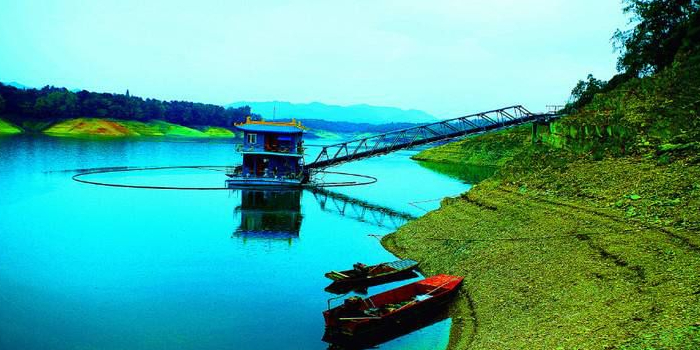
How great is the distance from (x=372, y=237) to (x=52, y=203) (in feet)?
100.0

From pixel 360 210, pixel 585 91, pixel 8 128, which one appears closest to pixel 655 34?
pixel 585 91

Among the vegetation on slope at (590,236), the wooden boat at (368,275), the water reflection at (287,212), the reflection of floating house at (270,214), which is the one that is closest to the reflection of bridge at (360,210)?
the water reflection at (287,212)

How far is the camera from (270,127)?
60812 millimetres

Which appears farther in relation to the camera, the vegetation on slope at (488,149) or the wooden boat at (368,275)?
the vegetation on slope at (488,149)

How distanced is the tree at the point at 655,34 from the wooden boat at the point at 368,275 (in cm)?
4599

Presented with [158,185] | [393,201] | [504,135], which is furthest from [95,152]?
[504,135]

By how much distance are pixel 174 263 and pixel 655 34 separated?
2347 inches

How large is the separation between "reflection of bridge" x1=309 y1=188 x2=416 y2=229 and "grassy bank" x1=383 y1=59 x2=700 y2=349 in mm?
6674

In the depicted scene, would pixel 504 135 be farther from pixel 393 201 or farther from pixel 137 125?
pixel 137 125

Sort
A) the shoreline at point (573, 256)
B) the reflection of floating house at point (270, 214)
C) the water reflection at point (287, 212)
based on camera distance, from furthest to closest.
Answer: the water reflection at point (287, 212), the reflection of floating house at point (270, 214), the shoreline at point (573, 256)

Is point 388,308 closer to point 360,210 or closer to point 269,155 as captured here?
point 360,210

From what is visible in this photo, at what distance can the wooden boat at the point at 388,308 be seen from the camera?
62.2 ft

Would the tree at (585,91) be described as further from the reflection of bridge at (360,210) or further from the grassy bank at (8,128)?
the grassy bank at (8,128)

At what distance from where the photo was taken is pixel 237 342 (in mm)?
18891
